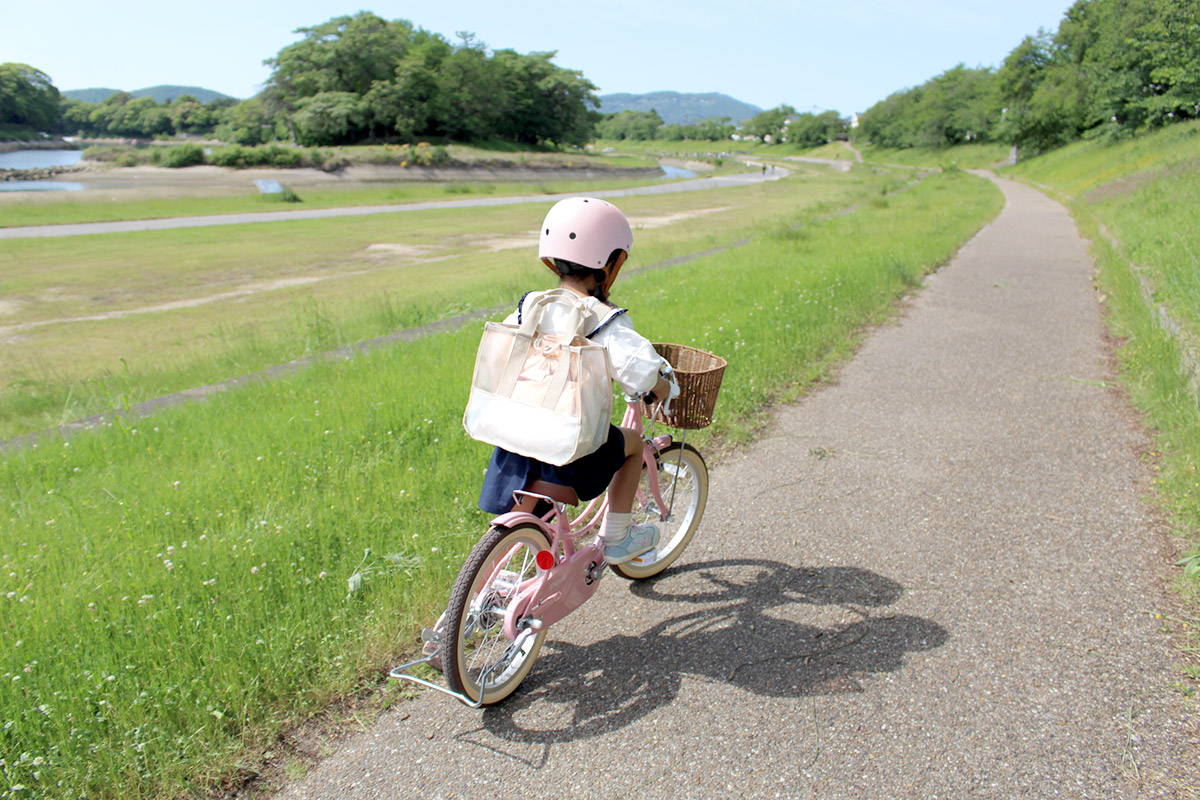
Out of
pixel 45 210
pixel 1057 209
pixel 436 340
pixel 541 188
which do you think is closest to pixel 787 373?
pixel 436 340

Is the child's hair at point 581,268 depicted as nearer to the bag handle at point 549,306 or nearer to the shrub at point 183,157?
the bag handle at point 549,306

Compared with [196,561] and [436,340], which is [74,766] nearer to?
[196,561]

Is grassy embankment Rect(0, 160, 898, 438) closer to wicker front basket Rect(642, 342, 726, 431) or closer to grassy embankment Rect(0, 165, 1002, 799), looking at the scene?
grassy embankment Rect(0, 165, 1002, 799)

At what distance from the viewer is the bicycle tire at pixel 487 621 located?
8.78 feet

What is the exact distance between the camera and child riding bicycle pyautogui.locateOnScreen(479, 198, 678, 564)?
2734 mm

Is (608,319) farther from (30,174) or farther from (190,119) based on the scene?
(190,119)

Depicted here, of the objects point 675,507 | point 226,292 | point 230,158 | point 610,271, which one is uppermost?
point 230,158

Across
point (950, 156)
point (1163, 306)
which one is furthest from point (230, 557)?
point (950, 156)

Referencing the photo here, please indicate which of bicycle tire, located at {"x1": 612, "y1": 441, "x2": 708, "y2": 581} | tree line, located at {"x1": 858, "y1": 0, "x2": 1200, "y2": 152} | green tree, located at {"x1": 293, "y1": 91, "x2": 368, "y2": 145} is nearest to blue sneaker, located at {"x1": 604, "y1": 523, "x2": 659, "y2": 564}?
bicycle tire, located at {"x1": 612, "y1": 441, "x2": 708, "y2": 581}

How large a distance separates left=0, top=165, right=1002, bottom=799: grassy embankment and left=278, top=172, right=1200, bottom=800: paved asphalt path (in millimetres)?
427

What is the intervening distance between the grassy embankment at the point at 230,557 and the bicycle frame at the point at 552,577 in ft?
1.73

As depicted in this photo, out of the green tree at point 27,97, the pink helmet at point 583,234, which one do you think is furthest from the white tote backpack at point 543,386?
the green tree at point 27,97

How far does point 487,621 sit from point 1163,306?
891 cm

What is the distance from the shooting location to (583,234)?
2.73m
